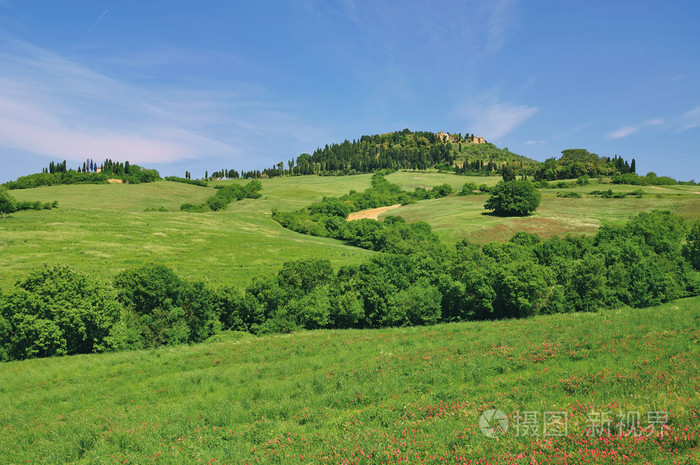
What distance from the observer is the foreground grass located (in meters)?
8.77

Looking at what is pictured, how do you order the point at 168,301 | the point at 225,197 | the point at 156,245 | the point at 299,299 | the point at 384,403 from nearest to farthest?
the point at 384,403 → the point at 168,301 → the point at 299,299 → the point at 156,245 → the point at 225,197

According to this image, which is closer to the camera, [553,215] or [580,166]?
[553,215]

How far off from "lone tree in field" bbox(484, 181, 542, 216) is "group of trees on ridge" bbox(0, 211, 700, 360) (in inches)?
2241

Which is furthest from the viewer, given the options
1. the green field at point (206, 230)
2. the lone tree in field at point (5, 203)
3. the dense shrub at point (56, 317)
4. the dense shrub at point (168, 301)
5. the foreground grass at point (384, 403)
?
the lone tree in field at point (5, 203)

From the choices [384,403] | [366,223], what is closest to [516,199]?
[366,223]

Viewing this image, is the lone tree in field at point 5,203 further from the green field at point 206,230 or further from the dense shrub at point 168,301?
the dense shrub at point 168,301

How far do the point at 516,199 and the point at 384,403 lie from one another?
354 ft

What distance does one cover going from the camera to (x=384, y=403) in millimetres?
12539

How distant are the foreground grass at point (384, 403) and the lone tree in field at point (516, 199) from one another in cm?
9255

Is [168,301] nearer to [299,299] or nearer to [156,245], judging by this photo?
[299,299]

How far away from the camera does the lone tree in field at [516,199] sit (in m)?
108
